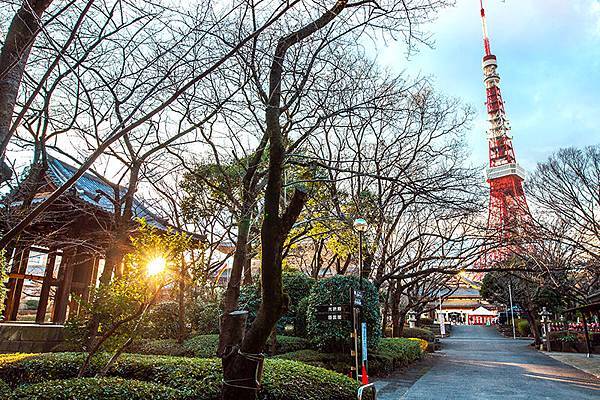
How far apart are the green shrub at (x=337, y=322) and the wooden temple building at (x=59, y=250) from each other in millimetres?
4959

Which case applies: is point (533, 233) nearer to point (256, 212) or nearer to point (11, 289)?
point (256, 212)

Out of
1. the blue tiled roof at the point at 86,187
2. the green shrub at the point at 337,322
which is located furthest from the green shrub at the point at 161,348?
the green shrub at the point at 337,322

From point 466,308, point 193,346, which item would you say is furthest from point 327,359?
point 466,308

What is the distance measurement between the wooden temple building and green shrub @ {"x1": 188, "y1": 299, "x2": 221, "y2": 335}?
316 centimetres

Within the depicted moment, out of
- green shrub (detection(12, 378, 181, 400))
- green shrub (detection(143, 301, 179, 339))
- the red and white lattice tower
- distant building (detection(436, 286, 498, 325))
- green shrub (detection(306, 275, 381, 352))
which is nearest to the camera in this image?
green shrub (detection(12, 378, 181, 400))

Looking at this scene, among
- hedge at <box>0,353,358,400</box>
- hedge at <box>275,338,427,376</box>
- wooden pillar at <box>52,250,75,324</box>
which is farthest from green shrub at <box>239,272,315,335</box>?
hedge at <box>0,353,358,400</box>

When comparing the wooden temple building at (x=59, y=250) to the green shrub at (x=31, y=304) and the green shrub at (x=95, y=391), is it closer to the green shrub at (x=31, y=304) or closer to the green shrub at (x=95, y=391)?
the green shrub at (x=31, y=304)

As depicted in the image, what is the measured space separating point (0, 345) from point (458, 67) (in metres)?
10.8

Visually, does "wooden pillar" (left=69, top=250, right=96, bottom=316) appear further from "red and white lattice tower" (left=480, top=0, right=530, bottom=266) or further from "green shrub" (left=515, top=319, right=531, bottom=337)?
"green shrub" (left=515, top=319, right=531, bottom=337)

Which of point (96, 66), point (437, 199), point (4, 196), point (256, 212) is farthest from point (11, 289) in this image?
point (437, 199)

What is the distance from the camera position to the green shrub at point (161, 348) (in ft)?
33.7

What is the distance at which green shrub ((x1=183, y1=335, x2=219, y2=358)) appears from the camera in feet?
32.1

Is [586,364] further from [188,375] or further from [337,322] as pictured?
[188,375]

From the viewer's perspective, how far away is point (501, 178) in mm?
32312
